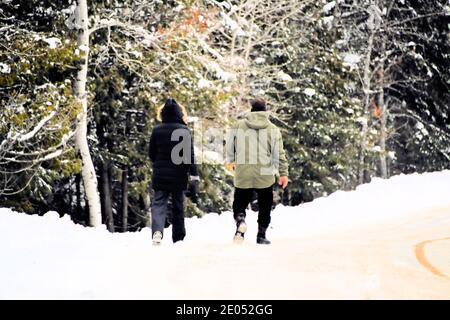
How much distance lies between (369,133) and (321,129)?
3752mm

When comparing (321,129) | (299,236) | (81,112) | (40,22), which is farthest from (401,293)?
(321,129)

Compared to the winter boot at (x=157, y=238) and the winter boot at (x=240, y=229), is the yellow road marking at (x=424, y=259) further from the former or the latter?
the winter boot at (x=157, y=238)

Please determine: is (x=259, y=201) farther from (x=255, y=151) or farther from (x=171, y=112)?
(x=171, y=112)

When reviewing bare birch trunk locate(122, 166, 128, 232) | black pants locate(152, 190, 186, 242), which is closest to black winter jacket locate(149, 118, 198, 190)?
black pants locate(152, 190, 186, 242)

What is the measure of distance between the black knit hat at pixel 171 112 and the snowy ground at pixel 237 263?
5.82ft

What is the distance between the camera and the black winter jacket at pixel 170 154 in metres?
8.67

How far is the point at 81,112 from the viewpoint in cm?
1291

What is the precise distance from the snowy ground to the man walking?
2.19ft

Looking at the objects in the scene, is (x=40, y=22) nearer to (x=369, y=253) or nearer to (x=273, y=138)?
(x=273, y=138)

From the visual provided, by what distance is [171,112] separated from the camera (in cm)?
870

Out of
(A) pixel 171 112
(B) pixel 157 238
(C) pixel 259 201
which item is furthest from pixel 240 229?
(A) pixel 171 112

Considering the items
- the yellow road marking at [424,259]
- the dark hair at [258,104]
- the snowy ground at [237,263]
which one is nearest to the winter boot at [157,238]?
the snowy ground at [237,263]

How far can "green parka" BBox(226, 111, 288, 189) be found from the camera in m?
8.73

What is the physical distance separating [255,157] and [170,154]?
120 centimetres
